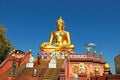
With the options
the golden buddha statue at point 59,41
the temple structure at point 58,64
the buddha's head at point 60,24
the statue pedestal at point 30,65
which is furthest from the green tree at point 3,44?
the buddha's head at point 60,24

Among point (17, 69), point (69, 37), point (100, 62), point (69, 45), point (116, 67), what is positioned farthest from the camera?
point (69, 37)

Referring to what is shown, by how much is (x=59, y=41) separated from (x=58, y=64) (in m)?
8.91

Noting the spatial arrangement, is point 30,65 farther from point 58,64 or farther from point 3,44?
point 3,44

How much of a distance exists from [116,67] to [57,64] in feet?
23.6

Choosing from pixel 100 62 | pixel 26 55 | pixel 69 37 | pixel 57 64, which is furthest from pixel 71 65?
pixel 69 37

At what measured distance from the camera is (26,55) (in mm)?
24188

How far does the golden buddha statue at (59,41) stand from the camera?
2881cm

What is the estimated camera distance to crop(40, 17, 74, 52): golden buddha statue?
28.8 m

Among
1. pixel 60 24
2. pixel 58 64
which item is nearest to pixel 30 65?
pixel 58 64

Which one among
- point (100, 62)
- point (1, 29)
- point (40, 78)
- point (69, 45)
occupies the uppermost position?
point (1, 29)

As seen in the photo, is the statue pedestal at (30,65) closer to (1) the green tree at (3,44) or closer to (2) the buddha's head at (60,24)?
(1) the green tree at (3,44)

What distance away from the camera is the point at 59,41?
30.9 m

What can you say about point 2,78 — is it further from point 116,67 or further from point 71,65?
point 116,67

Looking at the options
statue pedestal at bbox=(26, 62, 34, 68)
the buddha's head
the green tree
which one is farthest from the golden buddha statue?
statue pedestal at bbox=(26, 62, 34, 68)
